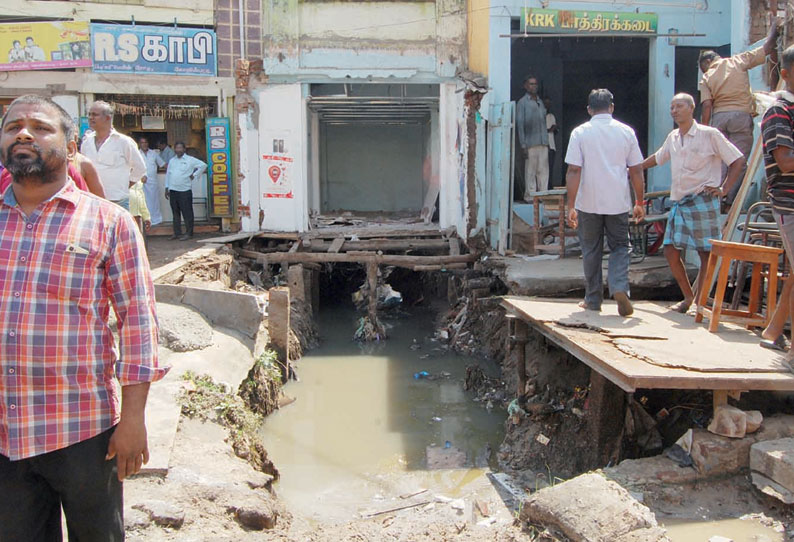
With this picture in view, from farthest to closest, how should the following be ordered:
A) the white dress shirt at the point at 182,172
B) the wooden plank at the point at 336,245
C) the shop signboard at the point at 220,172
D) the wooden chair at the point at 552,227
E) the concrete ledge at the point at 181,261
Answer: the shop signboard at the point at 220,172, the white dress shirt at the point at 182,172, the wooden plank at the point at 336,245, the wooden chair at the point at 552,227, the concrete ledge at the point at 181,261

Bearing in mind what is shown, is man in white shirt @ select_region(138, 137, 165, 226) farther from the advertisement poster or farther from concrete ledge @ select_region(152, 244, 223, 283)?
concrete ledge @ select_region(152, 244, 223, 283)

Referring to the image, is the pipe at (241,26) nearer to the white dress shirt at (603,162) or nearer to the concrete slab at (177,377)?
the concrete slab at (177,377)

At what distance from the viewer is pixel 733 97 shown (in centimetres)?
733

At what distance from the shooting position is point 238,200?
1479 centimetres

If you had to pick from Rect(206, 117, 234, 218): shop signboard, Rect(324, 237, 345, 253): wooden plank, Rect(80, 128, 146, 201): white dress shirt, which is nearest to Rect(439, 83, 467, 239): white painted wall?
Rect(324, 237, 345, 253): wooden plank

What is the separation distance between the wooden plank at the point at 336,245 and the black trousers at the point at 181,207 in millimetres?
3216

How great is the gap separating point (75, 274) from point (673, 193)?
4.86 m

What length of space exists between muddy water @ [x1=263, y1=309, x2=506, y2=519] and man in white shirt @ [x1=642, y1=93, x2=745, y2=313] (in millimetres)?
2632

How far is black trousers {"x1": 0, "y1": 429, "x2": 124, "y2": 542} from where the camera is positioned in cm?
229

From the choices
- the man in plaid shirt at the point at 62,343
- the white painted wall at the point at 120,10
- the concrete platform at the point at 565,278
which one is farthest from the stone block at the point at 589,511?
the white painted wall at the point at 120,10

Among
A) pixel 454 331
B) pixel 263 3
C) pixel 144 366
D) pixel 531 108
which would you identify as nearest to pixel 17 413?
pixel 144 366

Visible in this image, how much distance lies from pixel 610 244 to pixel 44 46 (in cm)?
1216

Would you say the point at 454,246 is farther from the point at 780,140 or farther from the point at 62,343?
the point at 62,343

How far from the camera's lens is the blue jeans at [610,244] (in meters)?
5.72
